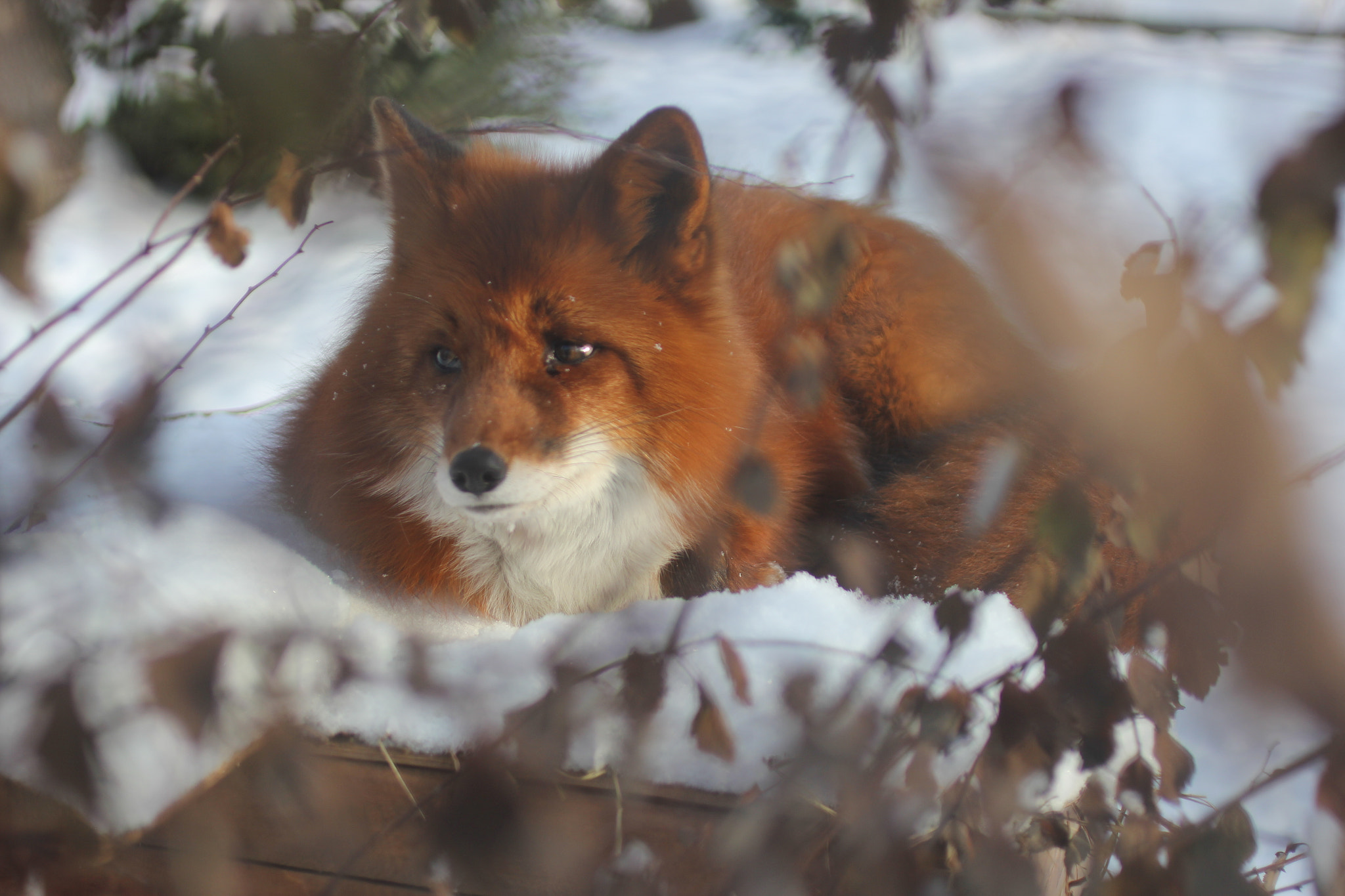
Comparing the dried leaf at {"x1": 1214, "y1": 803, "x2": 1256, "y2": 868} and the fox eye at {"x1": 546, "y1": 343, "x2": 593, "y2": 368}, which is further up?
the dried leaf at {"x1": 1214, "y1": 803, "x2": 1256, "y2": 868}

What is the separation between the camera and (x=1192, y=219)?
2.48 ft

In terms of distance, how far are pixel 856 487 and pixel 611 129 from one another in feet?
9.27

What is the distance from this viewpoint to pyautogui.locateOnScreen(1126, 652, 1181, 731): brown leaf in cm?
94

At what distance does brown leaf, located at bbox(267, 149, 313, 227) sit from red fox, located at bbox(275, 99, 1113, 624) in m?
0.42

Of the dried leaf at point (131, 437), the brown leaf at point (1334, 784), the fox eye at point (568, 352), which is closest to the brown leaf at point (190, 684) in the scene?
the dried leaf at point (131, 437)

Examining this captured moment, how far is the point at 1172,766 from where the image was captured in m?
1.00

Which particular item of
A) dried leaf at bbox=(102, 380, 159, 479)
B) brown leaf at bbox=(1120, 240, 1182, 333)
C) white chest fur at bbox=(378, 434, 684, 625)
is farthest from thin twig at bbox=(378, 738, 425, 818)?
brown leaf at bbox=(1120, 240, 1182, 333)

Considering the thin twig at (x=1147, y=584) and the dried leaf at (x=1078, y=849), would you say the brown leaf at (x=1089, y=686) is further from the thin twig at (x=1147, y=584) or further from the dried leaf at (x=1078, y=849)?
the dried leaf at (x=1078, y=849)

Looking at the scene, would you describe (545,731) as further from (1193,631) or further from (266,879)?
(266,879)

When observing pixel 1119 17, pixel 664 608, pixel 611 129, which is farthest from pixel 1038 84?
pixel 611 129

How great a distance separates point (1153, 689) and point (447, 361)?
132 cm

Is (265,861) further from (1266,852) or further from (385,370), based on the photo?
(1266,852)

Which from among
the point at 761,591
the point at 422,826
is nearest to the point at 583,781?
the point at 422,826

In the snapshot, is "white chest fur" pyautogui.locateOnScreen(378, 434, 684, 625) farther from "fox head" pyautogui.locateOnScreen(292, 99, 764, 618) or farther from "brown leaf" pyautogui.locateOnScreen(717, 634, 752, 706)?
"brown leaf" pyautogui.locateOnScreen(717, 634, 752, 706)
